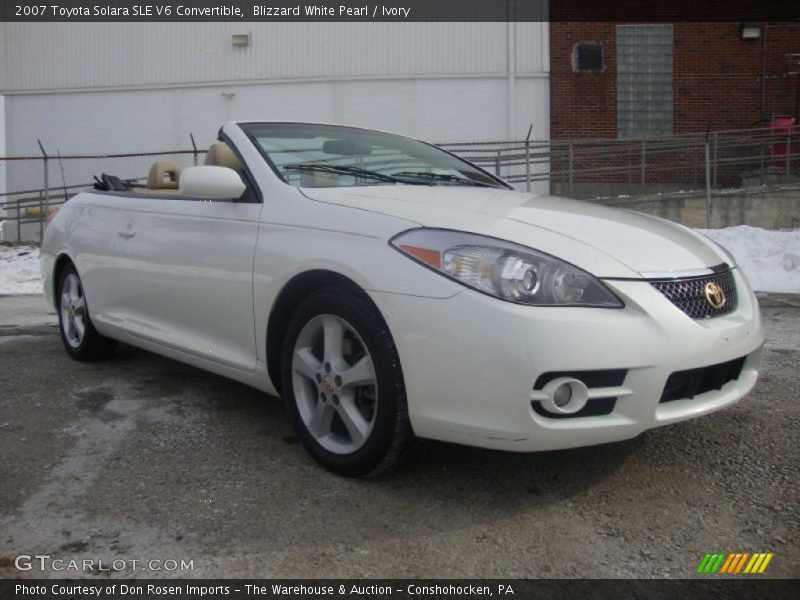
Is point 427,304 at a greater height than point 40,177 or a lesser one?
lesser

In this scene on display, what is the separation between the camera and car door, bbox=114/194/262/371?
342 cm

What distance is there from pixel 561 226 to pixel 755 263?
7.63m

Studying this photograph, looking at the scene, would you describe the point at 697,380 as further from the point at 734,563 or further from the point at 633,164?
the point at 633,164

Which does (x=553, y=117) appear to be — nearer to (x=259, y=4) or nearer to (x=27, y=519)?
(x=259, y=4)

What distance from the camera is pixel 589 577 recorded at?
2.32 meters

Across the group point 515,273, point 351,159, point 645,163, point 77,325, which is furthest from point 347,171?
point 645,163

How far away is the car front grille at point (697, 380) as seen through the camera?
2670 millimetres

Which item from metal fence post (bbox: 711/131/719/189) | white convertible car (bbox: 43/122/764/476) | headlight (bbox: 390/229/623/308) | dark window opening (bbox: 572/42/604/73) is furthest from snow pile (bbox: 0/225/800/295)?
dark window opening (bbox: 572/42/604/73)

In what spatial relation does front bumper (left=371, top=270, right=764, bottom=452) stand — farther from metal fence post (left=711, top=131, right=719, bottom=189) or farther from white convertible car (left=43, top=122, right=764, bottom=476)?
metal fence post (left=711, top=131, right=719, bottom=189)

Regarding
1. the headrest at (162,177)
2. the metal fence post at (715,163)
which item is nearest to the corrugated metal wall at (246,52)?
the metal fence post at (715,163)

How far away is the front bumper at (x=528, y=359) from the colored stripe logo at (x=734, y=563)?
0.46m

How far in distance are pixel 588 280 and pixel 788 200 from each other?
42.2ft

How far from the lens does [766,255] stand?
9.95 metres

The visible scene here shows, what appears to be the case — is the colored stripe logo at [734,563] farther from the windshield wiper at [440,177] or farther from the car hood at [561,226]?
the windshield wiper at [440,177]
